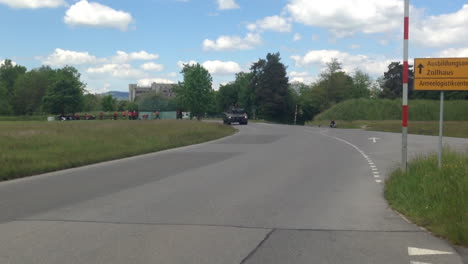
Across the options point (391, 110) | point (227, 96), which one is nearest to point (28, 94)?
point (227, 96)

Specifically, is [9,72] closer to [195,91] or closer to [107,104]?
[107,104]

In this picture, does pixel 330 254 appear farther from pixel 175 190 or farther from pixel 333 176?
pixel 333 176

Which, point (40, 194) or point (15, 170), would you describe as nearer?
point (40, 194)

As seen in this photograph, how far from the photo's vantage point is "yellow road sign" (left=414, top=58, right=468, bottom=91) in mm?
10266

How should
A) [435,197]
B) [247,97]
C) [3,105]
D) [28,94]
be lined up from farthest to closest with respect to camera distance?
[28,94]
[247,97]
[3,105]
[435,197]

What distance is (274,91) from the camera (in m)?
98.6

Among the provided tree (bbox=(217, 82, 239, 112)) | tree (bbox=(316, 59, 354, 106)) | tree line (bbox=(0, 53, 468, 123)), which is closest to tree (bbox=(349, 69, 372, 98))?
tree line (bbox=(0, 53, 468, 123))

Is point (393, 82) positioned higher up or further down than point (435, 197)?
higher up

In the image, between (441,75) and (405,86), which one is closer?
(441,75)

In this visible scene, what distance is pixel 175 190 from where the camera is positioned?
406 inches

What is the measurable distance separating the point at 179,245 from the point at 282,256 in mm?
1302

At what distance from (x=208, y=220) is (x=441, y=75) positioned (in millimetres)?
6539

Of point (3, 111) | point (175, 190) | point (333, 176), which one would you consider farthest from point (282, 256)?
point (3, 111)

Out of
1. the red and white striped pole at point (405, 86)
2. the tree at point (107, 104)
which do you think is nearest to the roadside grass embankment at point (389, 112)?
the red and white striped pole at point (405, 86)
